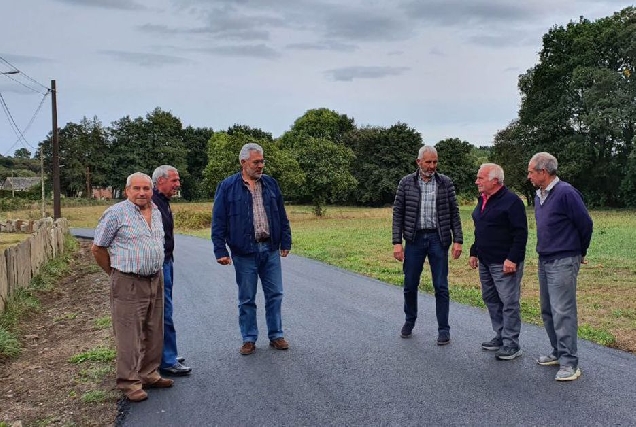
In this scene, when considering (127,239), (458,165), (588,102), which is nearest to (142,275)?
(127,239)

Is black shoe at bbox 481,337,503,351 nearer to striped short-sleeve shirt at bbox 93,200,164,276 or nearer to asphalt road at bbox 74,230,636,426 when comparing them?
asphalt road at bbox 74,230,636,426

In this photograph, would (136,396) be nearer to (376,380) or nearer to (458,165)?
(376,380)

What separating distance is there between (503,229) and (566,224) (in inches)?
29.0

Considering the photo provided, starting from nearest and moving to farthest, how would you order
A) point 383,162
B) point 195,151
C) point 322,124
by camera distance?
point 383,162 < point 322,124 < point 195,151

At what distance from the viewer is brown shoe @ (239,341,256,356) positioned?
6.53 metres

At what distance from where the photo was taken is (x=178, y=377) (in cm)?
580

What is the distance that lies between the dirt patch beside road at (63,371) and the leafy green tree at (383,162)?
49.4 m

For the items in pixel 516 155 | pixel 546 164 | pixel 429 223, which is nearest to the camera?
pixel 546 164

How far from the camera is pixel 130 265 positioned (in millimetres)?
5246

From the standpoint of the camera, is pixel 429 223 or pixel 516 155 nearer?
pixel 429 223

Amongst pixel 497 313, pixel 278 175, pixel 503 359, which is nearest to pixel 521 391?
pixel 503 359

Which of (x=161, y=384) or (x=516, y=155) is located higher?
(x=516, y=155)

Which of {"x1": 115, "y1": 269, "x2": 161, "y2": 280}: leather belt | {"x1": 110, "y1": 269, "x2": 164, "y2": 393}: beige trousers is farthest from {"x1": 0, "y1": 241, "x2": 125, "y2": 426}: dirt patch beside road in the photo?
{"x1": 115, "y1": 269, "x2": 161, "y2": 280}: leather belt

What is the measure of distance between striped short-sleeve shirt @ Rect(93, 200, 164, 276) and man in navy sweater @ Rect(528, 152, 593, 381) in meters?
3.57
